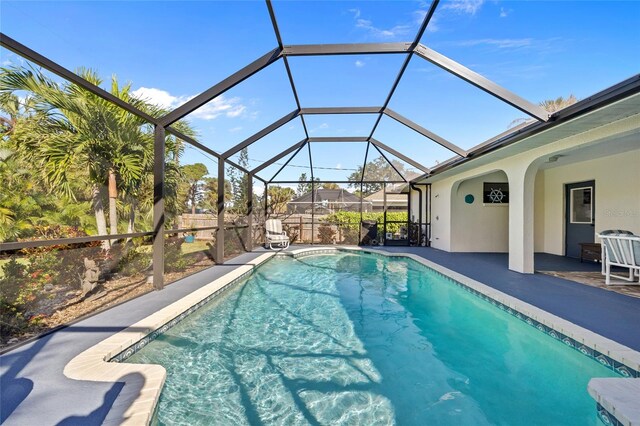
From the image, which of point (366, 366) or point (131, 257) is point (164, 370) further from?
point (131, 257)

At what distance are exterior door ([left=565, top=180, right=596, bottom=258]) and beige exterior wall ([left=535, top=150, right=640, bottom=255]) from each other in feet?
0.42

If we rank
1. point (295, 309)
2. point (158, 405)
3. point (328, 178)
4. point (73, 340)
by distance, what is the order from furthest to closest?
point (328, 178) < point (295, 309) < point (73, 340) < point (158, 405)

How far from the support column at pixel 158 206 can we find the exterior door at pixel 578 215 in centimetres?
909

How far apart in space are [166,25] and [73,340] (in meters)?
5.12

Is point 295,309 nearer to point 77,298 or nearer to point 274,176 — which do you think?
point 77,298

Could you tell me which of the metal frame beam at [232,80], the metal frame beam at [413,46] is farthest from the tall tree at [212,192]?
the metal frame beam at [413,46]

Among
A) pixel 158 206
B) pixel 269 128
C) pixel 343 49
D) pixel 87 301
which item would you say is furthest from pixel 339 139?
pixel 87 301

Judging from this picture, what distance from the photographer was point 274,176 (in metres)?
12.2

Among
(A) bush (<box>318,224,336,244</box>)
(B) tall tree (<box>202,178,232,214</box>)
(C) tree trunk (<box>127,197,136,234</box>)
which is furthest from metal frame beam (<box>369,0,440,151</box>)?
(B) tall tree (<box>202,178,232,214</box>)

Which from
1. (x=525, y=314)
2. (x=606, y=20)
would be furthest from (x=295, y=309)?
(x=606, y=20)

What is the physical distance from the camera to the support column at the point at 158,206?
478 cm

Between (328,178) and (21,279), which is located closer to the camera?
(21,279)

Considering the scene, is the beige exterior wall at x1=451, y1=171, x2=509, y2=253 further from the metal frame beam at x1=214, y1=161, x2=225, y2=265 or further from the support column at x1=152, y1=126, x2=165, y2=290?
the support column at x1=152, y1=126, x2=165, y2=290

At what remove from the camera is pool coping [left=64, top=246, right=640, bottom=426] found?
1.99 metres
